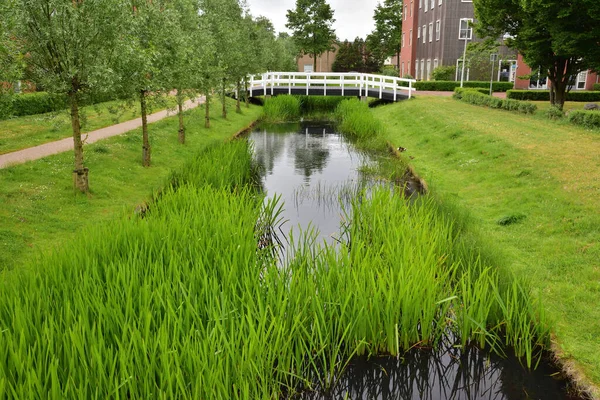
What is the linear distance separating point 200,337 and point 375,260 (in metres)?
2.62

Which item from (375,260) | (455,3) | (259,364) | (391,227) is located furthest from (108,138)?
(455,3)

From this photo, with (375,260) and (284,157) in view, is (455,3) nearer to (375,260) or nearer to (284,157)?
(284,157)

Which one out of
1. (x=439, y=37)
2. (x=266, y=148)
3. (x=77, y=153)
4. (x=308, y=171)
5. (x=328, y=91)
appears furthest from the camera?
(x=439, y=37)

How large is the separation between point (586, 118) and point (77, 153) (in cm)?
1709

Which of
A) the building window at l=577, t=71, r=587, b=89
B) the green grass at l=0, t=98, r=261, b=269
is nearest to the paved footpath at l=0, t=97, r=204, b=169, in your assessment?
the green grass at l=0, t=98, r=261, b=269

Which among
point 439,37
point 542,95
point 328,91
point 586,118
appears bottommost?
point 586,118

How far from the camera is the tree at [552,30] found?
2028 centimetres

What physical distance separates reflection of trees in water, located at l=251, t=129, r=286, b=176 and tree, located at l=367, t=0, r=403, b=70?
44.9m

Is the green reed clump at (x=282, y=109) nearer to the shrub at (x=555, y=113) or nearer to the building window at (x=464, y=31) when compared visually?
the shrub at (x=555, y=113)

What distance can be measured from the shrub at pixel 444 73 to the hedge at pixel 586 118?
24646 mm

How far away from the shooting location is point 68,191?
11.2 metres

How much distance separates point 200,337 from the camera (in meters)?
4.34

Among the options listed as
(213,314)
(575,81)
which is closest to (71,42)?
(213,314)

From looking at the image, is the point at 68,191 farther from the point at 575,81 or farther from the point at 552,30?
the point at 575,81
